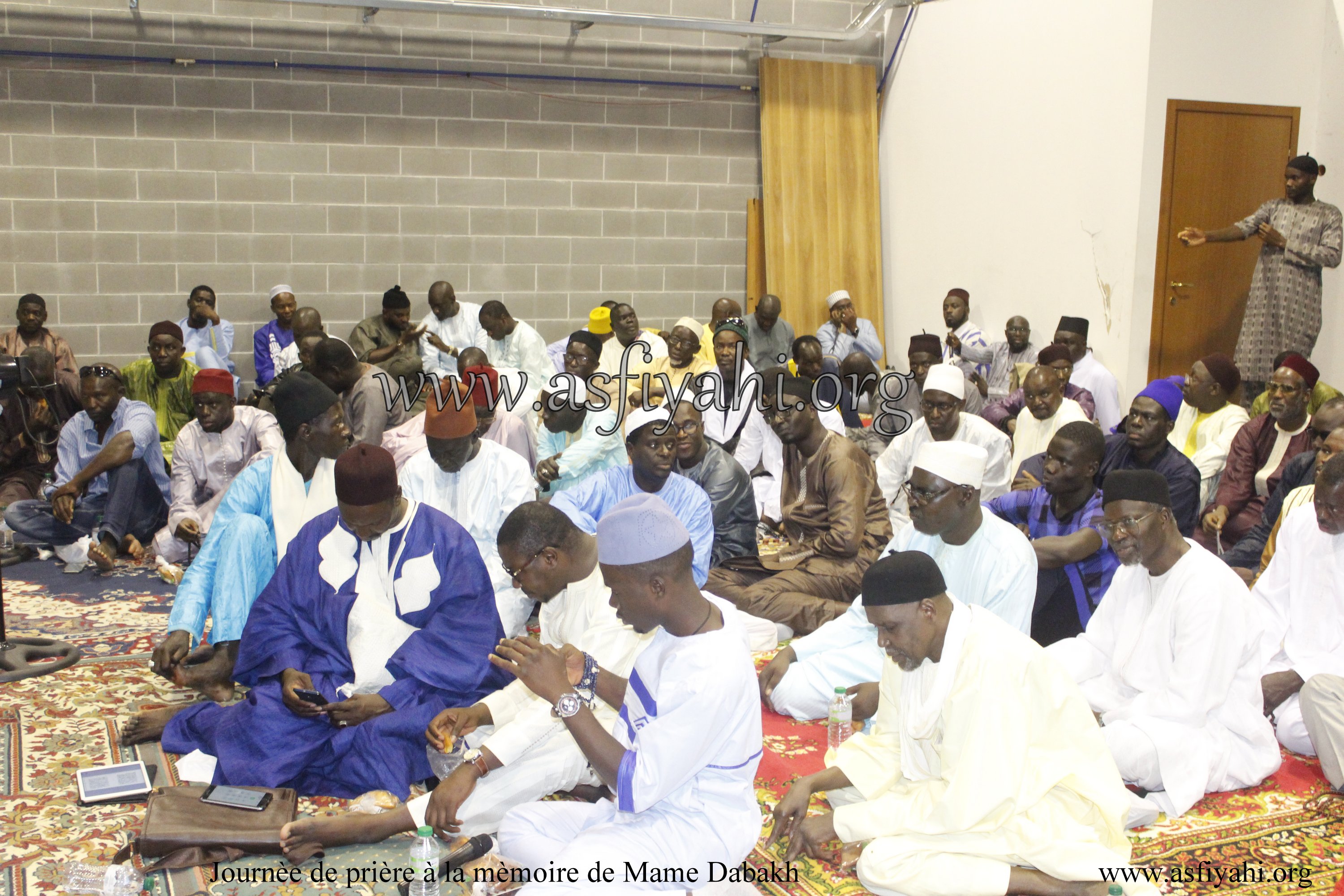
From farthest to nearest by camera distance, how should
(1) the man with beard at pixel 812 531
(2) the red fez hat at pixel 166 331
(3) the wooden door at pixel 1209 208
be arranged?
(3) the wooden door at pixel 1209 208
(2) the red fez hat at pixel 166 331
(1) the man with beard at pixel 812 531

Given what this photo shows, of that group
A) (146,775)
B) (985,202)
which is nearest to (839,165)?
(985,202)

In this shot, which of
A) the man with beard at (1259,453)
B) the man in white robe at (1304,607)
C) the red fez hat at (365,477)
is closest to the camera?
the red fez hat at (365,477)

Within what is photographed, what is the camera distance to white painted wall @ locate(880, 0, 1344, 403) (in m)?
8.65

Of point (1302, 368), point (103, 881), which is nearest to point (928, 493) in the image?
point (103, 881)

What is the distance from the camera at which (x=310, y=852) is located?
3.40 m

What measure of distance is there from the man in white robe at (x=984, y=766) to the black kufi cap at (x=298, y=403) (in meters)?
2.57

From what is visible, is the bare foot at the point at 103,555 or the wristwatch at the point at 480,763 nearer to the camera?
the wristwatch at the point at 480,763

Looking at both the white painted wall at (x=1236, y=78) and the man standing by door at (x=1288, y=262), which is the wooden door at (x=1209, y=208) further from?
the man standing by door at (x=1288, y=262)

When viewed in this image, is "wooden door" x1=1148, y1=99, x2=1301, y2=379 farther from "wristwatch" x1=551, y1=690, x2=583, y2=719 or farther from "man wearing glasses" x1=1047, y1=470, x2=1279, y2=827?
"wristwatch" x1=551, y1=690, x2=583, y2=719

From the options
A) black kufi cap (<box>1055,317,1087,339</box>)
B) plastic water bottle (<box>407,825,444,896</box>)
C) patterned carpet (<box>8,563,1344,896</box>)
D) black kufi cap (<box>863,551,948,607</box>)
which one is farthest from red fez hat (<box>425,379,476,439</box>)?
black kufi cap (<box>1055,317,1087,339</box>)

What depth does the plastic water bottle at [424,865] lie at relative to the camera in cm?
315

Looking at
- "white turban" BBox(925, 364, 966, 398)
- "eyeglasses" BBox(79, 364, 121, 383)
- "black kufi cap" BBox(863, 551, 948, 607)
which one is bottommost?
"black kufi cap" BBox(863, 551, 948, 607)

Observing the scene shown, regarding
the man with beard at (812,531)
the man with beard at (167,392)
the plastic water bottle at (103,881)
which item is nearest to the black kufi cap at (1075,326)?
the man with beard at (812,531)

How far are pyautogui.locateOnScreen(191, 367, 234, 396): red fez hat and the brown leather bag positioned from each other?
3.28 m
